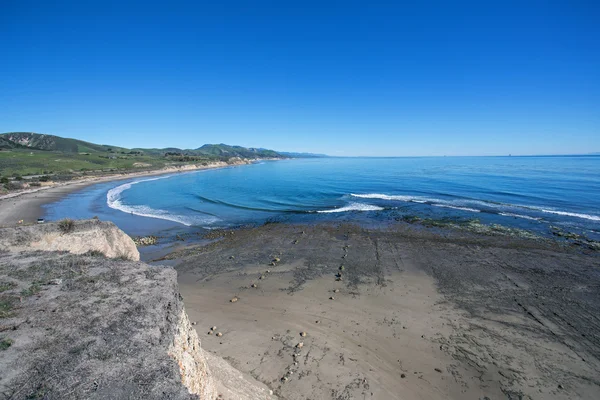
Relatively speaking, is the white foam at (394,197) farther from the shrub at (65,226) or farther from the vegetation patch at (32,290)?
the vegetation patch at (32,290)

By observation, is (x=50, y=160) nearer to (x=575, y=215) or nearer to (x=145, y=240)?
(x=145, y=240)

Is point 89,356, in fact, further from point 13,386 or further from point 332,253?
point 332,253

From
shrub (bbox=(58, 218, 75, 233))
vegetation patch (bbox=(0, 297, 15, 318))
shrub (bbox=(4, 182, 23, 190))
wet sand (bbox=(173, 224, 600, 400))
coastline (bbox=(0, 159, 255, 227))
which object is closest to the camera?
vegetation patch (bbox=(0, 297, 15, 318))

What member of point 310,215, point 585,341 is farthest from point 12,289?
point 310,215

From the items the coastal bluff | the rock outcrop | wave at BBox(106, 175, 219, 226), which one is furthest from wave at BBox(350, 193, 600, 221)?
the rock outcrop

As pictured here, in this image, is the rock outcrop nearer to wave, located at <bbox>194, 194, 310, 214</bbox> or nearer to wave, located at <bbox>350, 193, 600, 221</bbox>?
wave, located at <bbox>194, 194, 310, 214</bbox>

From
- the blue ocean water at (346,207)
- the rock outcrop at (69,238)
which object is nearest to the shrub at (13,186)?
the blue ocean water at (346,207)
